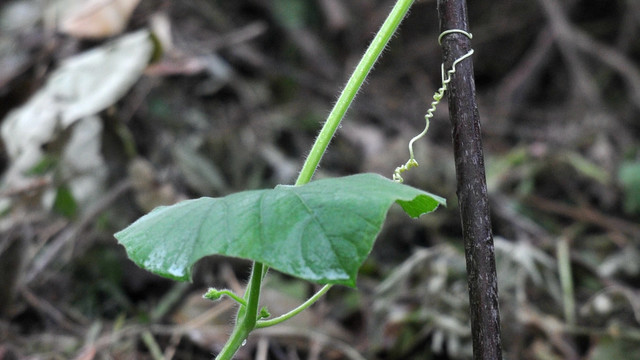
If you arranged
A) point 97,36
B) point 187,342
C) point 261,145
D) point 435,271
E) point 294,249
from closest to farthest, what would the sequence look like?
point 294,249
point 187,342
point 435,271
point 97,36
point 261,145

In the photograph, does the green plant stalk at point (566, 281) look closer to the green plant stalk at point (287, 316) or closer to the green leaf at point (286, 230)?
the green plant stalk at point (287, 316)

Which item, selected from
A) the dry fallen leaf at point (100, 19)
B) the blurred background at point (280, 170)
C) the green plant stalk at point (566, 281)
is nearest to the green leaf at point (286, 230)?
the blurred background at point (280, 170)

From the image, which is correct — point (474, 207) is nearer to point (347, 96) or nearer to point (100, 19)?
point (347, 96)

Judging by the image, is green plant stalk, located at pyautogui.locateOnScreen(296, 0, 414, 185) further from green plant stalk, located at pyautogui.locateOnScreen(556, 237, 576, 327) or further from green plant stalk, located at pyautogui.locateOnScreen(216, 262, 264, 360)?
green plant stalk, located at pyautogui.locateOnScreen(556, 237, 576, 327)

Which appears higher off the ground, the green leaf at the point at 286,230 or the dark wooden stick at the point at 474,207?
the dark wooden stick at the point at 474,207

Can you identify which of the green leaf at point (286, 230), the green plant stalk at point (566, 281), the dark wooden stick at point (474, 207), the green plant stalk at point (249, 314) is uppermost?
the green plant stalk at point (566, 281)

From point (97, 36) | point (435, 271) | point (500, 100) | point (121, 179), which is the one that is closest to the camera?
point (435, 271)

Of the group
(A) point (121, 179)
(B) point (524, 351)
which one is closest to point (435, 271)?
(B) point (524, 351)

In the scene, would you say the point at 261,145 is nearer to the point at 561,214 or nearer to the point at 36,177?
the point at 36,177

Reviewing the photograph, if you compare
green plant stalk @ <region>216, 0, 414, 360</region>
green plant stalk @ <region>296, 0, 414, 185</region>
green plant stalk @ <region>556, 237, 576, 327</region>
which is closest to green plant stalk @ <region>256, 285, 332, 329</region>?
green plant stalk @ <region>216, 0, 414, 360</region>
